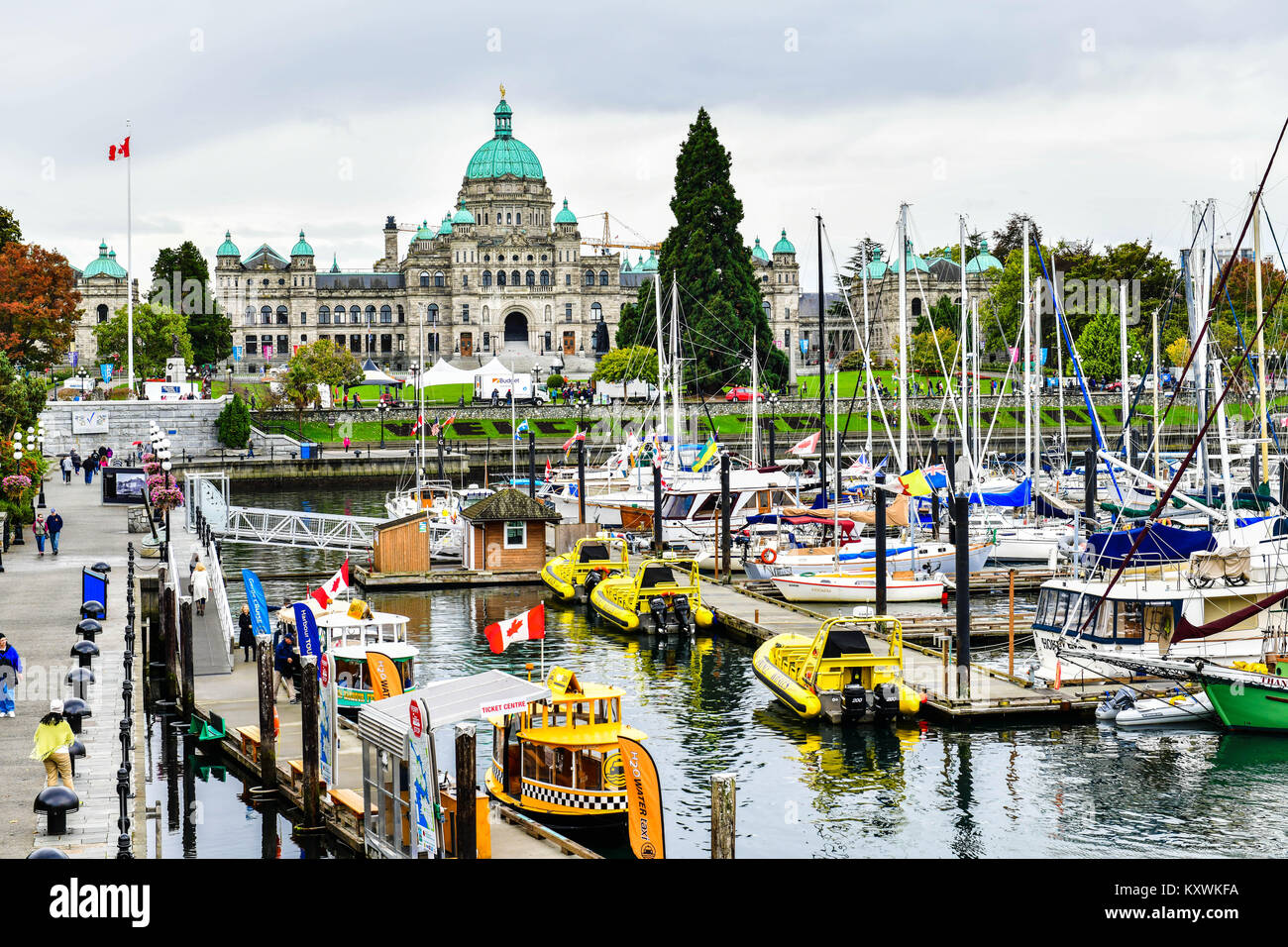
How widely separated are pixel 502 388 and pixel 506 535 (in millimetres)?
68064

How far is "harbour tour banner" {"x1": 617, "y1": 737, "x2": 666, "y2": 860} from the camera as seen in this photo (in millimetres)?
20500

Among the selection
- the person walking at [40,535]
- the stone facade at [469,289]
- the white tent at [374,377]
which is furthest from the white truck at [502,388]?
the person walking at [40,535]

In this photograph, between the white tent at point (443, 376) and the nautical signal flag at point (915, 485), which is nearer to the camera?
the nautical signal flag at point (915, 485)

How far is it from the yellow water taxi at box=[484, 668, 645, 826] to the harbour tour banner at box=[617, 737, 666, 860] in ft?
3.67

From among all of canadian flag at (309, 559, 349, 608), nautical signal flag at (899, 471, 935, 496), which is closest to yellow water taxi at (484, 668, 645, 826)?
canadian flag at (309, 559, 349, 608)

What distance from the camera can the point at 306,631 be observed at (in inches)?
1196

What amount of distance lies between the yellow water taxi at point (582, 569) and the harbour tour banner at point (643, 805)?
80.6ft

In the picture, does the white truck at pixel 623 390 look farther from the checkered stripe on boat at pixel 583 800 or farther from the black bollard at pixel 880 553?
the checkered stripe on boat at pixel 583 800

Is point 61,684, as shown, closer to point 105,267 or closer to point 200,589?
point 200,589

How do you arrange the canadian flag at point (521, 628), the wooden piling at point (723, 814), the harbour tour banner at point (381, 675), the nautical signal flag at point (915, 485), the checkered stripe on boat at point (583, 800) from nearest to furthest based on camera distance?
1. the wooden piling at point (723, 814)
2. the checkered stripe on boat at point (583, 800)
3. the canadian flag at point (521, 628)
4. the harbour tour banner at point (381, 675)
5. the nautical signal flag at point (915, 485)

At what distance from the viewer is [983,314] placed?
13900 centimetres

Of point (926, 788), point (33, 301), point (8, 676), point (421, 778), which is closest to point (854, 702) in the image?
point (926, 788)

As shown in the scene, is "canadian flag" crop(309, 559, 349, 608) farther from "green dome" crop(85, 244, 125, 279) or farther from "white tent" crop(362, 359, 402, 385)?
"green dome" crop(85, 244, 125, 279)

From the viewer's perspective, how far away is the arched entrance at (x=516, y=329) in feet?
590
